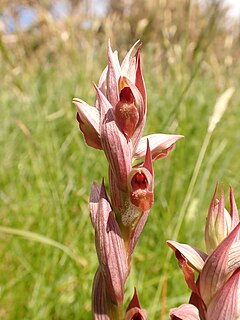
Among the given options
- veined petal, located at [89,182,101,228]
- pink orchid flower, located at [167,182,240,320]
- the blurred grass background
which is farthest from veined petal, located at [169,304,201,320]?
the blurred grass background

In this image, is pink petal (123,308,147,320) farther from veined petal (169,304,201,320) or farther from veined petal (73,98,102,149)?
veined petal (73,98,102,149)

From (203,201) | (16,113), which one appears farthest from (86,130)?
(16,113)

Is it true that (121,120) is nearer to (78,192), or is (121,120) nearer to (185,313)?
(185,313)

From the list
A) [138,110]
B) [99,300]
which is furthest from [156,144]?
[99,300]

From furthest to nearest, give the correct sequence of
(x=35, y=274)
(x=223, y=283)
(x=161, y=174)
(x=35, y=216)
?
(x=161, y=174) < (x=35, y=216) < (x=35, y=274) < (x=223, y=283)

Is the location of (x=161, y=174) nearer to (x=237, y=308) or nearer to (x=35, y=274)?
(x=35, y=274)

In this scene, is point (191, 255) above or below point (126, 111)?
below
